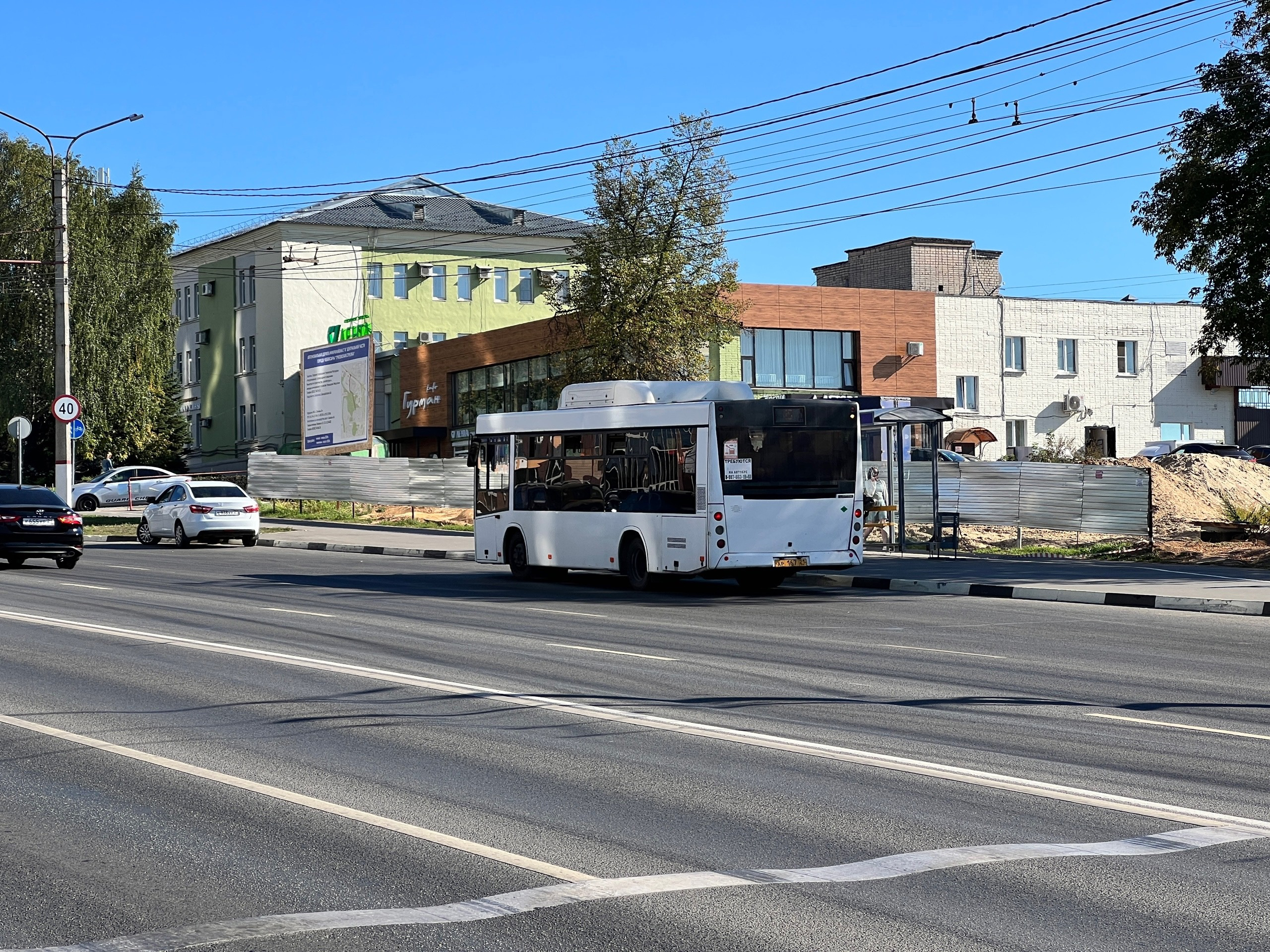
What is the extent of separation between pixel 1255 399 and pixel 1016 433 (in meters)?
13.0

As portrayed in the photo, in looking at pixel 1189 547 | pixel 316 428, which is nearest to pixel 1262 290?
pixel 1189 547

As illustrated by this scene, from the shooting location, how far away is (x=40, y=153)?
198 feet

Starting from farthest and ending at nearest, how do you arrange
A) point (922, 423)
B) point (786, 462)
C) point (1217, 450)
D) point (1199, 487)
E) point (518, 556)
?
point (1217, 450), point (1199, 487), point (922, 423), point (518, 556), point (786, 462)

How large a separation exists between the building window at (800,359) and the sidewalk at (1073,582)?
99.0 feet

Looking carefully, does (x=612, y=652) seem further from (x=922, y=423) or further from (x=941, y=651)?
(x=922, y=423)

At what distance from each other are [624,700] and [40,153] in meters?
56.6

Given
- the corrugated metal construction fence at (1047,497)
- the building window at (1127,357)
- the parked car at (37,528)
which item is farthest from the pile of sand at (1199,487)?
the building window at (1127,357)

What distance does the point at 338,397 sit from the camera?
49.1 metres

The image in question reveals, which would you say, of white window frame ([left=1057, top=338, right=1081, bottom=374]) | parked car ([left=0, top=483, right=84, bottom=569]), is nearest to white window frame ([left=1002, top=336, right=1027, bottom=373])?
white window frame ([left=1057, top=338, right=1081, bottom=374])

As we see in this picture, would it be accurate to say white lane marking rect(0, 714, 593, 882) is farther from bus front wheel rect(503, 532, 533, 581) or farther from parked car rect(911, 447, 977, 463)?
parked car rect(911, 447, 977, 463)

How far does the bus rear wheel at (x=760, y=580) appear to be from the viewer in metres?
23.3

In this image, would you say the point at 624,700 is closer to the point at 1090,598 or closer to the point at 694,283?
the point at 1090,598

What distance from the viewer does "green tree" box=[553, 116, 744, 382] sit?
40500mm

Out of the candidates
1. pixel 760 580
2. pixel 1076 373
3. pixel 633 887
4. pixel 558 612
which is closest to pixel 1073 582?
pixel 760 580
